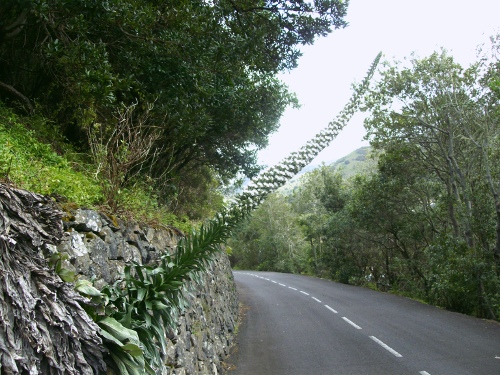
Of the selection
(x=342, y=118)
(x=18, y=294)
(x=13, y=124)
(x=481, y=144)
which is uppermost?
(x=481, y=144)

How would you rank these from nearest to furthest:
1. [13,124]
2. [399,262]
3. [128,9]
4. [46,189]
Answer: [46,189] → [13,124] → [128,9] → [399,262]

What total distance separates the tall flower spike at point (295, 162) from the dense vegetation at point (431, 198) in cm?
974

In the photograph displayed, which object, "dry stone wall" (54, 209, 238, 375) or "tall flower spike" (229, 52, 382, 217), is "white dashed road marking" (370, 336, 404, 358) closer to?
"dry stone wall" (54, 209, 238, 375)

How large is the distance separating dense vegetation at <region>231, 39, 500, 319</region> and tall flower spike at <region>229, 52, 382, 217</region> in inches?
383

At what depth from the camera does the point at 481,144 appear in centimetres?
1552

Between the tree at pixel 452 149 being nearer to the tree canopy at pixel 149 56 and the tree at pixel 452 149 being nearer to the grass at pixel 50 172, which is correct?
the tree canopy at pixel 149 56

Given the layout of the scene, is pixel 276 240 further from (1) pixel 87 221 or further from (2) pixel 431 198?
(1) pixel 87 221

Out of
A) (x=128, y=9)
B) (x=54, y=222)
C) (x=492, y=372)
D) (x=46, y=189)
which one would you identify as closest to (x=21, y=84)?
(x=128, y=9)

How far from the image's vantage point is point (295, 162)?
2879 millimetres

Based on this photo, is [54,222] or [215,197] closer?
[54,222]

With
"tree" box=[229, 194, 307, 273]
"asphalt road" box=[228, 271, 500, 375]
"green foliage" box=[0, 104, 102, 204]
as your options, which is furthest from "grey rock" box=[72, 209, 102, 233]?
"tree" box=[229, 194, 307, 273]

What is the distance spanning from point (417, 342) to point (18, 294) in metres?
9.74

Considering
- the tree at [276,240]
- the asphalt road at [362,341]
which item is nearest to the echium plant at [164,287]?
the asphalt road at [362,341]

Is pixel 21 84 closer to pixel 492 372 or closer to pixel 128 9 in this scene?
pixel 128 9
